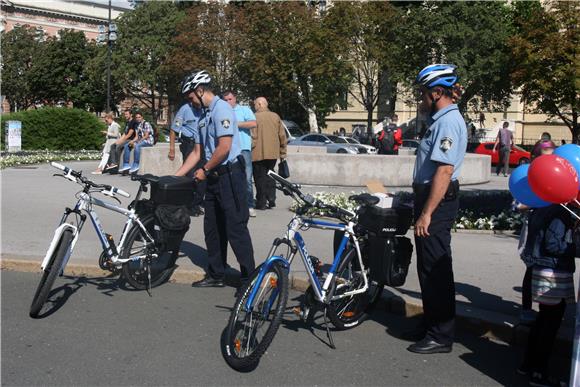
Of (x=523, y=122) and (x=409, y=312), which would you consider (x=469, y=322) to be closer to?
(x=409, y=312)

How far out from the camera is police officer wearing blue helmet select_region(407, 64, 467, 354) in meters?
5.24

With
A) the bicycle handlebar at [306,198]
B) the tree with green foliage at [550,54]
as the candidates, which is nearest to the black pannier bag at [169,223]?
the bicycle handlebar at [306,198]

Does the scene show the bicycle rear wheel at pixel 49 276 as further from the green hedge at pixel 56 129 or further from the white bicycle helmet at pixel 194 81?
the green hedge at pixel 56 129

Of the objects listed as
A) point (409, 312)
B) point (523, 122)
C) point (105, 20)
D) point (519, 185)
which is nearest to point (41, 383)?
point (409, 312)

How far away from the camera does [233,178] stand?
22.5 ft

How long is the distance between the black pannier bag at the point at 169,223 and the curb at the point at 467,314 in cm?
73

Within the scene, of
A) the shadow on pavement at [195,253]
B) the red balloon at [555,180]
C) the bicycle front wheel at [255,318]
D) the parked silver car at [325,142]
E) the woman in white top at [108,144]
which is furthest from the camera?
the parked silver car at [325,142]

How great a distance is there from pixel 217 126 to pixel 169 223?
1.01m

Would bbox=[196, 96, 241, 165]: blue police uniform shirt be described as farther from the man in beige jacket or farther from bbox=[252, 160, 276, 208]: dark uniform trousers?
bbox=[252, 160, 276, 208]: dark uniform trousers

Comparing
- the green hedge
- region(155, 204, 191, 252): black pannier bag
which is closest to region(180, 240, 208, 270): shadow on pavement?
region(155, 204, 191, 252): black pannier bag

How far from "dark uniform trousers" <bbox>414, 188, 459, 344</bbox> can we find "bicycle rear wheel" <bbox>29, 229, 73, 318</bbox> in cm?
287

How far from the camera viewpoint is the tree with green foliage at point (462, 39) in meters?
42.8

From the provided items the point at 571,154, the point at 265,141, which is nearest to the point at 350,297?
the point at 571,154

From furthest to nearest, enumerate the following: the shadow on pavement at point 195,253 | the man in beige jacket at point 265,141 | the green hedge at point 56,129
Result: the green hedge at point 56,129 < the man in beige jacket at point 265,141 < the shadow on pavement at point 195,253
